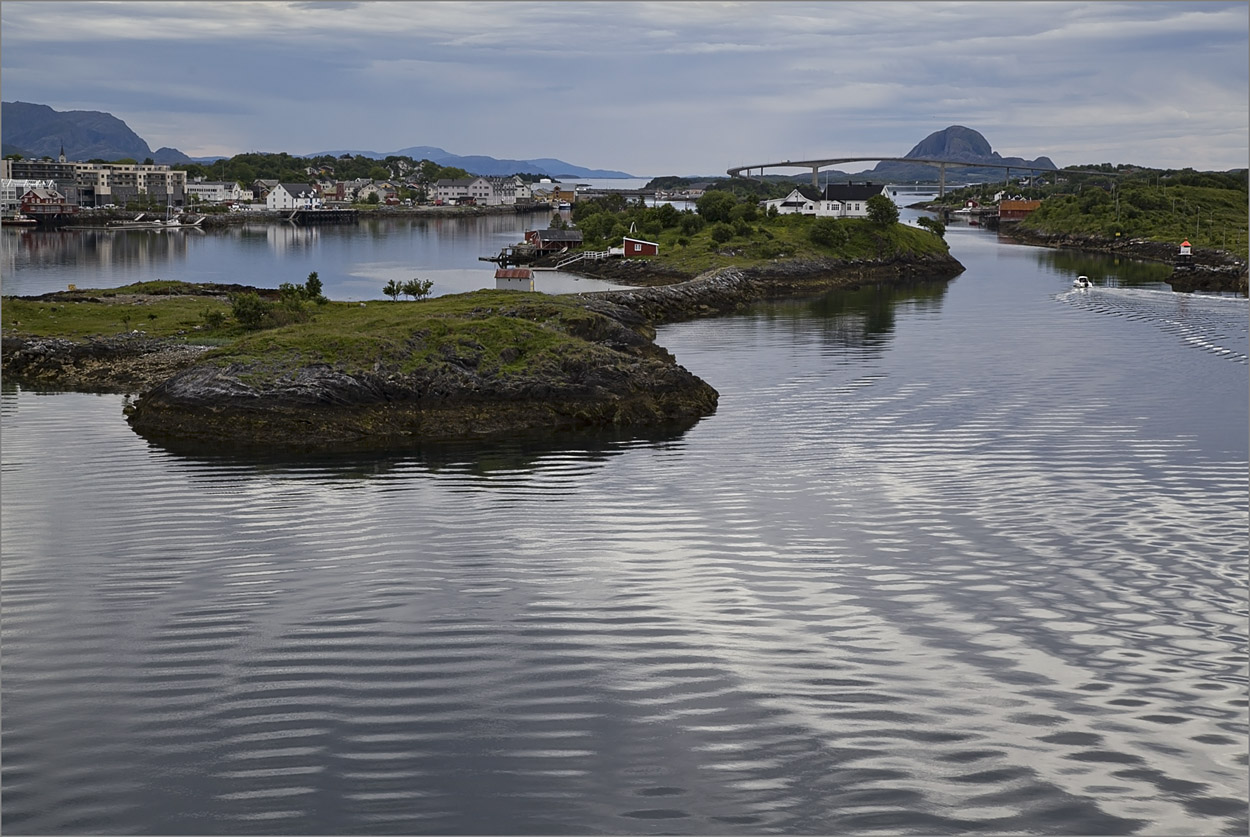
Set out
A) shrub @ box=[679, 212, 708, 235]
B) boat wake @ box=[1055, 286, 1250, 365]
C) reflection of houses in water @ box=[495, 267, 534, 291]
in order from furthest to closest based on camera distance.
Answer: shrub @ box=[679, 212, 708, 235] → reflection of houses in water @ box=[495, 267, 534, 291] → boat wake @ box=[1055, 286, 1250, 365]

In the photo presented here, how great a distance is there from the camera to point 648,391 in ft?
130

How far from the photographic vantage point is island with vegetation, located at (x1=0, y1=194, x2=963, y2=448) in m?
35.9

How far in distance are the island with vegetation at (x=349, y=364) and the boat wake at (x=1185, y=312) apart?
91.0 ft

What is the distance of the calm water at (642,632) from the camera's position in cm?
1535

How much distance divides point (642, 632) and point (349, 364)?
19.3 meters

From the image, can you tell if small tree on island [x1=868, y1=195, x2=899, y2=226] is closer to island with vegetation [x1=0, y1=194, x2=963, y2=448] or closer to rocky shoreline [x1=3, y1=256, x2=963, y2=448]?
island with vegetation [x1=0, y1=194, x2=963, y2=448]

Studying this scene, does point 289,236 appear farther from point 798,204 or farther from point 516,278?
point 516,278

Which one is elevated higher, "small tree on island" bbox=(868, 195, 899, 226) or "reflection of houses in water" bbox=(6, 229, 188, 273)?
"small tree on island" bbox=(868, 195, 899, 226)

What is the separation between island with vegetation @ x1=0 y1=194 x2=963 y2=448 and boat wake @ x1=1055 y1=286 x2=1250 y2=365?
27.7 metres

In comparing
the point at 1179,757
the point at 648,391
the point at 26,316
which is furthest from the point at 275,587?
the point at 26,316

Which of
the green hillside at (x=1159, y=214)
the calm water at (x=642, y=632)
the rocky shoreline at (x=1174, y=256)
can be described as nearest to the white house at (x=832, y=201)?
the rocky shoreline at (x=1174, y=256)

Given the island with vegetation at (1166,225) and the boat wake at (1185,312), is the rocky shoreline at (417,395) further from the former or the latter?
the island with vegetation at (1166,225)

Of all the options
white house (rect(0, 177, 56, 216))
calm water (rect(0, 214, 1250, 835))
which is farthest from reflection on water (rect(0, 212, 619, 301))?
calm water (rect(0, 214, 1250, 835))

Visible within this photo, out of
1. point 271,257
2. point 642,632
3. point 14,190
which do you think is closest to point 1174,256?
point 271,257
